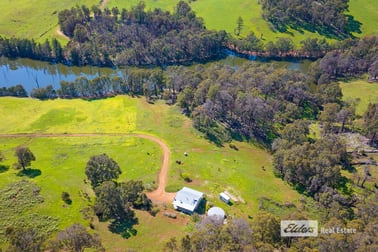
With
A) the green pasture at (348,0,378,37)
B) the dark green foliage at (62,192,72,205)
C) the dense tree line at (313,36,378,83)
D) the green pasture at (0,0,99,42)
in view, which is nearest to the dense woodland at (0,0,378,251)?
the dense tree line at (313,36,378,83)

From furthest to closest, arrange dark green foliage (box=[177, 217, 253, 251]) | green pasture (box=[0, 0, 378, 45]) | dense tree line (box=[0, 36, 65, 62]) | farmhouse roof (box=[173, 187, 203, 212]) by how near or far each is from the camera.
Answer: green pasture (box=[0, 0, 378, 45]) → dense tree line (box=[0, 36, 65, 62]) → farmhouse roof (box=[173, 187, 203, 212]) → dark green foliage (box=[177, 217, 253, 251])

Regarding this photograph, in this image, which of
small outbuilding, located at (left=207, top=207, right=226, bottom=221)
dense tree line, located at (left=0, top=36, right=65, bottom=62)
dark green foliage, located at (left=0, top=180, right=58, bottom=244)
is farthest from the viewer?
dense tree line, located at (left=0, top=36, right=65, bottom=62)

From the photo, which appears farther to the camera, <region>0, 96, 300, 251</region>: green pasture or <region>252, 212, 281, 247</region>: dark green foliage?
<region>0, 96, 300, 251</region>: green pasture

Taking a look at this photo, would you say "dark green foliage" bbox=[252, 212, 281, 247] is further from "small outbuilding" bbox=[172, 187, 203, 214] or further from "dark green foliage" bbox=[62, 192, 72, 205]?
"dark green foliage" bbox=[62, 192, 72, 205]

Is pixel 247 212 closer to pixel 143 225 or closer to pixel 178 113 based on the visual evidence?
pixel 143 225

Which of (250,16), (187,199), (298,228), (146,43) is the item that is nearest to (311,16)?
(250,16)

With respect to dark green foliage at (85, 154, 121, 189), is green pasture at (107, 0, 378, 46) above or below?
above

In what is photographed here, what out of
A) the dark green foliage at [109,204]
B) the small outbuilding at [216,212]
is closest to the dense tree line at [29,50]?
the dark green foliage at [109,204]
